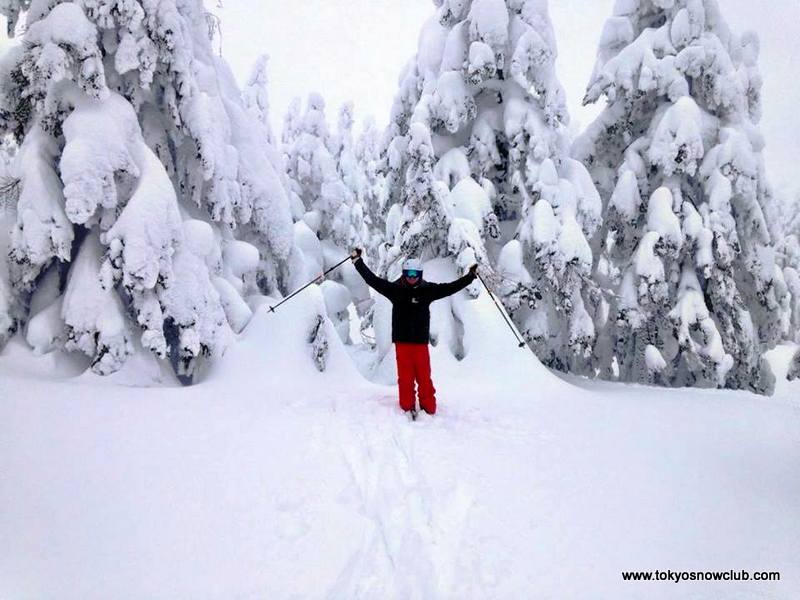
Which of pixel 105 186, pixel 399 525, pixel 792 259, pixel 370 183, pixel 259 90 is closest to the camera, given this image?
pixel 399 525

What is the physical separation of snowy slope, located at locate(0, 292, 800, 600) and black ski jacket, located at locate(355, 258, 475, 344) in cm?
113

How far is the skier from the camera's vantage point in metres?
6.52

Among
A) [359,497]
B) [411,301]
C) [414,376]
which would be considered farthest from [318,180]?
[359,497]

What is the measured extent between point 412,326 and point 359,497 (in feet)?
9.64

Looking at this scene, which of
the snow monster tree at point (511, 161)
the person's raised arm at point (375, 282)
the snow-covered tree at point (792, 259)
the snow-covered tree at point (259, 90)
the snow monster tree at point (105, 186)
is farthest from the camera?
the snow-covered tree at point (259, 90)

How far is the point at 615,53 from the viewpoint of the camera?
1339 cm

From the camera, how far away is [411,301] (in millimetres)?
6695

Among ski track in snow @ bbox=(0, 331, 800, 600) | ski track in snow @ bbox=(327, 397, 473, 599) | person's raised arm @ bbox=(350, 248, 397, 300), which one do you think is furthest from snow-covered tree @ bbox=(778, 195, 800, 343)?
ski track in snow @ bbox=(327, 397, 473, 599)

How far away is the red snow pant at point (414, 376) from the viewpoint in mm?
6488

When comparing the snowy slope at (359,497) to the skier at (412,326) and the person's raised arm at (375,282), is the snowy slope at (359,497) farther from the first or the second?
the person's raised arm at (375,282)

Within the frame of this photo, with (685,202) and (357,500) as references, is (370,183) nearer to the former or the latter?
(685,202)

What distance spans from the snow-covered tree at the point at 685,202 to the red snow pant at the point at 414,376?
7659 mm

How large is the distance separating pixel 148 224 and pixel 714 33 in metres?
14.6

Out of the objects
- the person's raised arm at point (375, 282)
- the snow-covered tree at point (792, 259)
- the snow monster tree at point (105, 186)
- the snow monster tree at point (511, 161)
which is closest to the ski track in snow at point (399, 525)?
the person's raised arm at point (375, 282)
